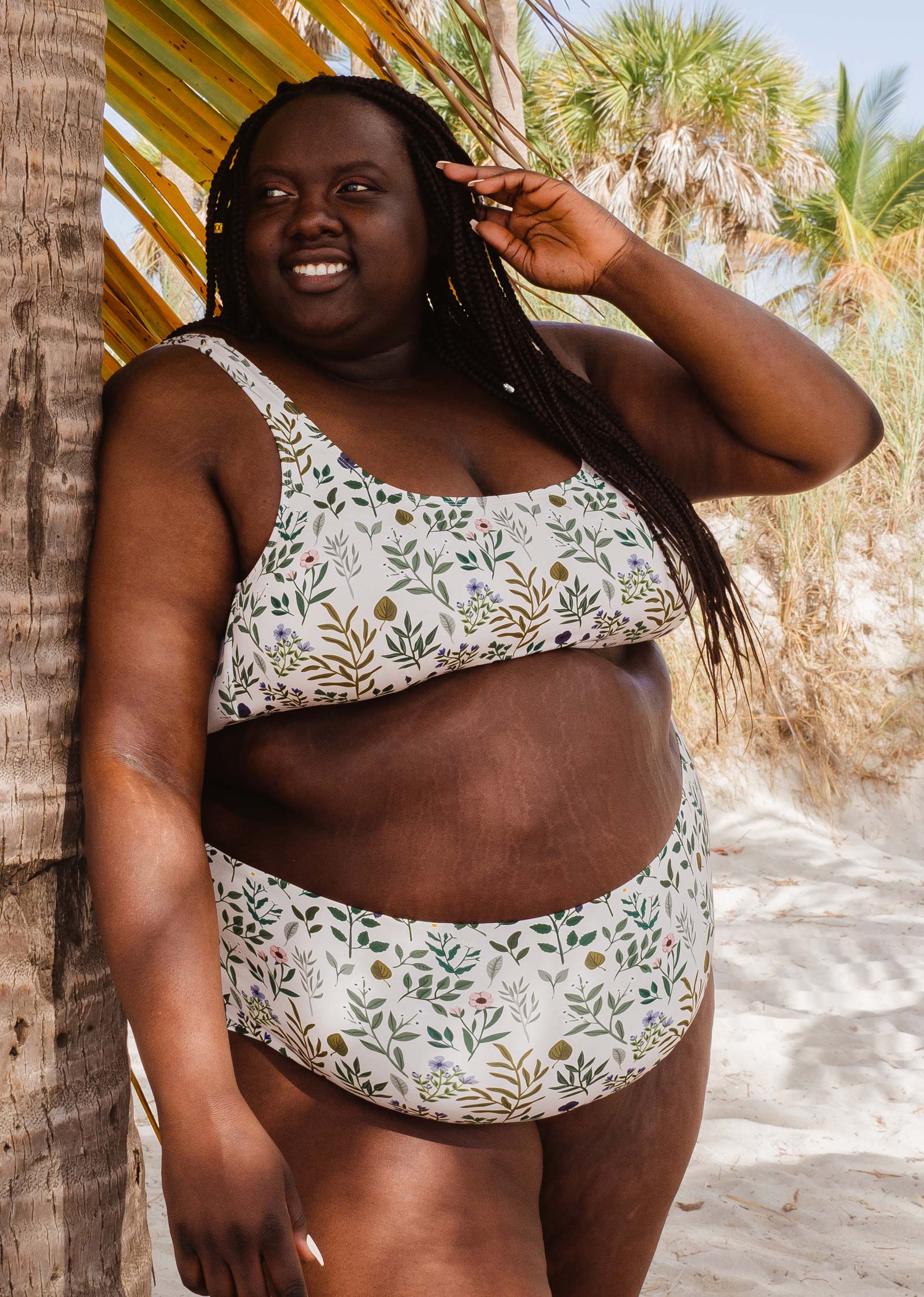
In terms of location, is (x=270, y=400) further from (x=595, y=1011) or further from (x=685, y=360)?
(x=595, y=1011)

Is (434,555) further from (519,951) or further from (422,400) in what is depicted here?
(519,951)

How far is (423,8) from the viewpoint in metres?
13.8

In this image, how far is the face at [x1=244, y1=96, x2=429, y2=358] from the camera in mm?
1408

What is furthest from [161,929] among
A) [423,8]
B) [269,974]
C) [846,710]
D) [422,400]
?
[423,8]

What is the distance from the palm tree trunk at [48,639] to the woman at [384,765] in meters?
0.07

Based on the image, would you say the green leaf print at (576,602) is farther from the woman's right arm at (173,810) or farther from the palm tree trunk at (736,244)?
the palm tree trunk at (736,244)

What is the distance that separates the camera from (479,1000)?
128 cm

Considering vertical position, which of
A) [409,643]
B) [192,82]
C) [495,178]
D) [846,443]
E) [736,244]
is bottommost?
[409,643]

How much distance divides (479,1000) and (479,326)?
899mm

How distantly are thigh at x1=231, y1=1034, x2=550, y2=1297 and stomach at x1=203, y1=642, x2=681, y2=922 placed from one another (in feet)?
0.77

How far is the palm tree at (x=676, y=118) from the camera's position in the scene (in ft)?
65.7

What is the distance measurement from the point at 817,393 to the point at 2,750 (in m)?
1.11

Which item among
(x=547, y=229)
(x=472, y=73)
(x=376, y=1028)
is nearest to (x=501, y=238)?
(x=547, y=229)

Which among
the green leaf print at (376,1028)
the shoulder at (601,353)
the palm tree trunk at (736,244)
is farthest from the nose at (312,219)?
the palm tree trunk at (736,244)
